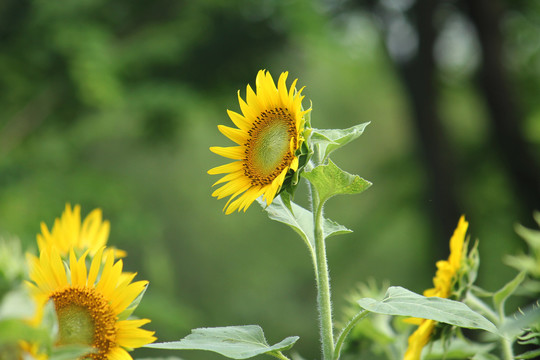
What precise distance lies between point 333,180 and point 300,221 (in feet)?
0.26

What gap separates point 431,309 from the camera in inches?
11.9

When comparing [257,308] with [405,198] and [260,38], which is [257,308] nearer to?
[405,198]

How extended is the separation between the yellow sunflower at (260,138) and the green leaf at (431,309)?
10cm

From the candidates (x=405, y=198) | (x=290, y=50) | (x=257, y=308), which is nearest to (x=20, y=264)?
(x=290, y=50)

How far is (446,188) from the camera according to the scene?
268 centimetres

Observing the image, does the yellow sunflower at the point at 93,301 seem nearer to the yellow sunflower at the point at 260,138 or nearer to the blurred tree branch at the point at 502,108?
the yellow sunflower at the point at 260,138

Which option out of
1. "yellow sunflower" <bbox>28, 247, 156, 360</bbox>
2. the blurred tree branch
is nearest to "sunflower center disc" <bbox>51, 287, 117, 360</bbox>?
"yellow sunflower" <bbox>28, 247, 156, 360</bbox>

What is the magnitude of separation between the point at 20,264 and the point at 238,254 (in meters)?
5.56

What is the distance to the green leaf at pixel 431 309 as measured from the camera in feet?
0.94

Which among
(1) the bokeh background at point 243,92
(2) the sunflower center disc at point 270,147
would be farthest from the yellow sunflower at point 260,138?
(1) the bokeh background at point 243,92

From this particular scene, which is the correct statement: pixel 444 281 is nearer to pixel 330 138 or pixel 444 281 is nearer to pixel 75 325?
pixel 330 138

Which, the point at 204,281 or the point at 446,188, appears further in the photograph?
the point at 204,281

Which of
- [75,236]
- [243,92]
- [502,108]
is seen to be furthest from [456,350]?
[502,108]

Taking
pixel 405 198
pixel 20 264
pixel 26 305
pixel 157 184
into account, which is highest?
pixel 157 184
